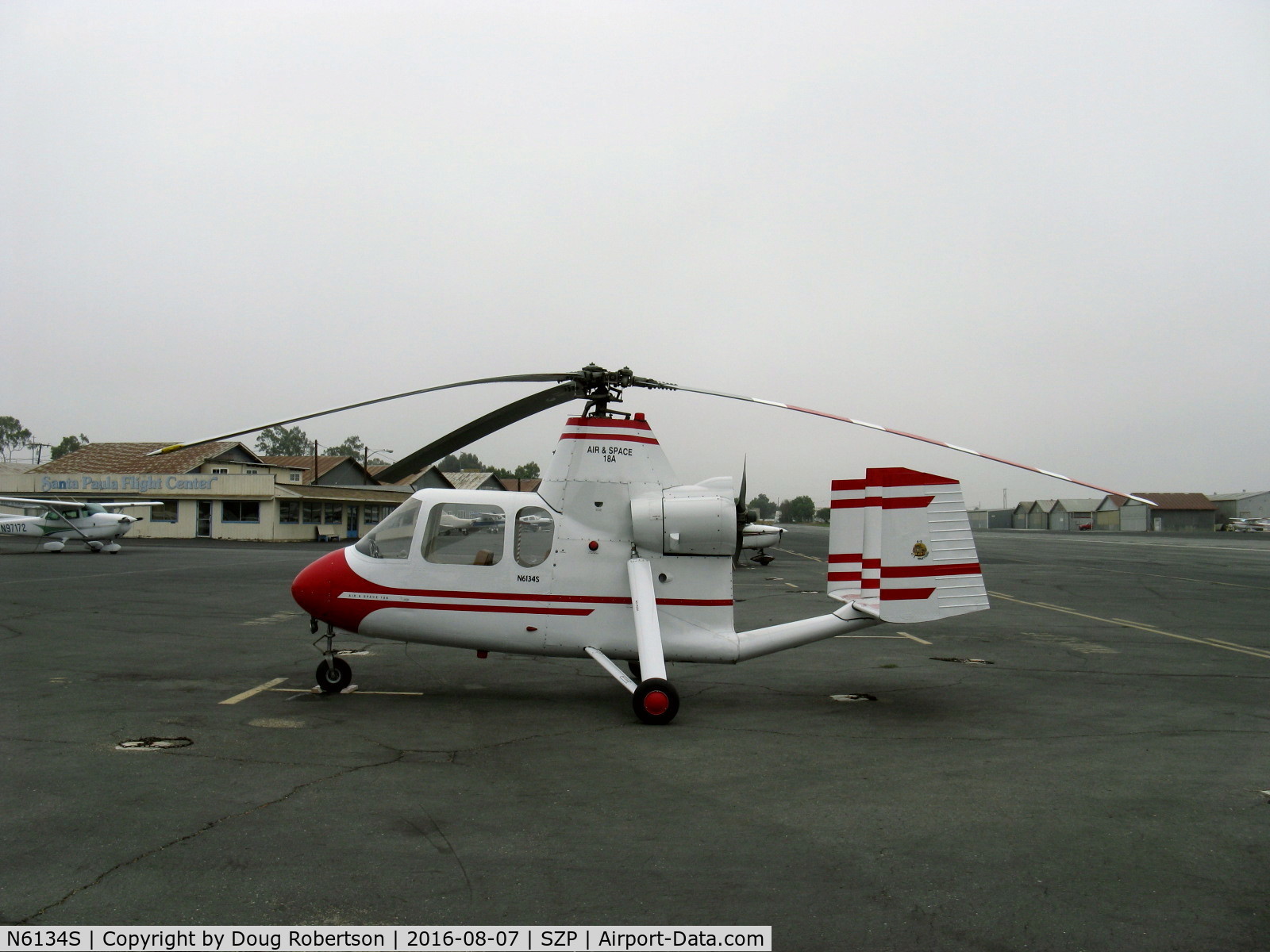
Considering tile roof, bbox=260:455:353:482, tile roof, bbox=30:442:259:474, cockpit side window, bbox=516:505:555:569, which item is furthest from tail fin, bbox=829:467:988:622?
tile roof, bbox=260:455:353:482

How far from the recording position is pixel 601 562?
8781mm

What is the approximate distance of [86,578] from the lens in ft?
73.2

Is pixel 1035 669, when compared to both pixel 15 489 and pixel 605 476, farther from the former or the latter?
pixel 15 489

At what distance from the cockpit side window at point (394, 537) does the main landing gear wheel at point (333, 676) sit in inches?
52.5

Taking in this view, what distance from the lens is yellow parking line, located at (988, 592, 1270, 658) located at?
12.7 m

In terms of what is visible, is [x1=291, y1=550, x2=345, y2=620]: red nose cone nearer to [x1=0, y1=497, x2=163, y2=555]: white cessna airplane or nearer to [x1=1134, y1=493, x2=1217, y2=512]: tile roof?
[x1=0, y1=497, x2=163, y2=555]: white cessna airplane

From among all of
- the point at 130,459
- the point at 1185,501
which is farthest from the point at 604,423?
the point at 1185,501

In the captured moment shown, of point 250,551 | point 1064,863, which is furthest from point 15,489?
point 1064,863

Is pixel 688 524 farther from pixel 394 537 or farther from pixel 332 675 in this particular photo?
pixel 332 675

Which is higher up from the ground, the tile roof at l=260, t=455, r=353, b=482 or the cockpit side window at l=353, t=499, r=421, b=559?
the tile roof at l=260, t=455, r=353, b=482

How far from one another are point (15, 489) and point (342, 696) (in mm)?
59981

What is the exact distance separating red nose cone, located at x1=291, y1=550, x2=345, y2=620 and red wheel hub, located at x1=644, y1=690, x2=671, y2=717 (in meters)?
3.99

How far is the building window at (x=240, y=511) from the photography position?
1988 inches

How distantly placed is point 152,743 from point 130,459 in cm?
5684
